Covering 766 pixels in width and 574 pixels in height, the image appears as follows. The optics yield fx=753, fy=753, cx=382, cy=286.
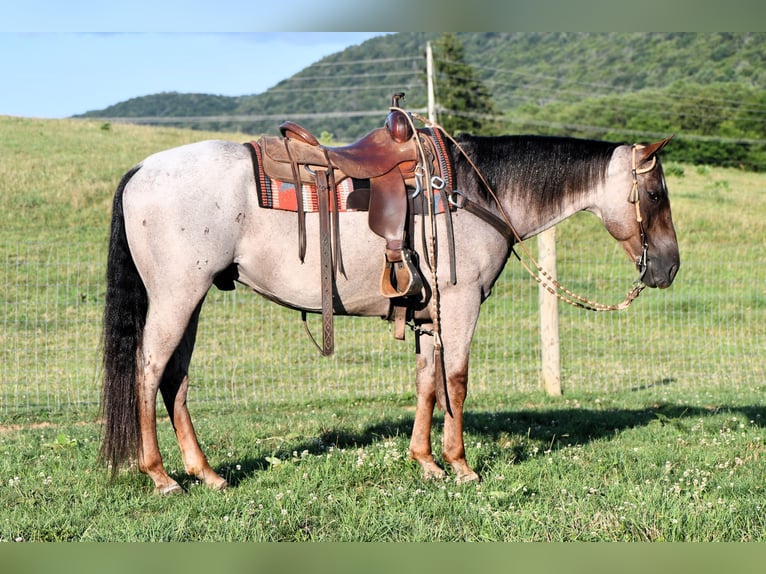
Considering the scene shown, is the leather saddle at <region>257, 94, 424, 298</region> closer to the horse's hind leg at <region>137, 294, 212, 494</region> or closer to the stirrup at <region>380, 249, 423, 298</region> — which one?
the stirrup at <region>380, 249, 423, 298</region>

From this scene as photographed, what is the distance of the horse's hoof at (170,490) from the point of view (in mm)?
4672

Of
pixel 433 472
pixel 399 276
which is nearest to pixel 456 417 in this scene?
pixel 433 472

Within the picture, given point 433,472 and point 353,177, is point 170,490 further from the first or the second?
point 353,177

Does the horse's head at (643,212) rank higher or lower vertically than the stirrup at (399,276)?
higher

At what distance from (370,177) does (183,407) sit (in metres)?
1.98

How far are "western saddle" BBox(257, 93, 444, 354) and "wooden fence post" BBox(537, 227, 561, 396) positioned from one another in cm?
455

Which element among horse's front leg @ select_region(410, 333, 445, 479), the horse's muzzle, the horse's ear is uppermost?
the horse's ear

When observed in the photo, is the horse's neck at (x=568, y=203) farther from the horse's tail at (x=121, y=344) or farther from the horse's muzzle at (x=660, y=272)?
the horse's tail at (x=121, y=344)

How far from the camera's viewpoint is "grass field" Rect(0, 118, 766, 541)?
3.98 m

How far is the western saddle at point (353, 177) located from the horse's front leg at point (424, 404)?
0.59m

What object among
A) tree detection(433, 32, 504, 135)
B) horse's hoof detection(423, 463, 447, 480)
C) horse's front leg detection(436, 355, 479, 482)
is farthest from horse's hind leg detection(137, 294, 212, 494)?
tree detection(433, 32, 504, 135)

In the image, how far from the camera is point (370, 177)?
4.91 metres

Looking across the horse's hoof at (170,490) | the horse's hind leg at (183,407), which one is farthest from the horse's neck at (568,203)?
the horse's hoof at (170,490)

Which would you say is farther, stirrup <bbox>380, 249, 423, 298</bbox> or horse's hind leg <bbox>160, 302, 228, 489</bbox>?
horse's hind leg <bbox>160, 302, 228, 489</bbox>
